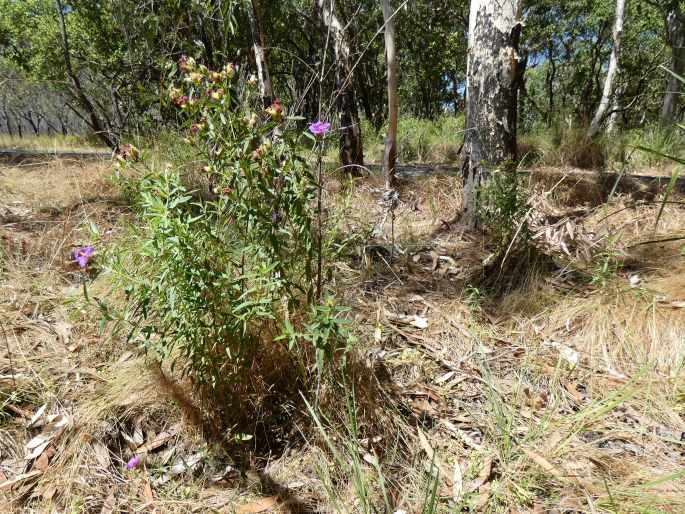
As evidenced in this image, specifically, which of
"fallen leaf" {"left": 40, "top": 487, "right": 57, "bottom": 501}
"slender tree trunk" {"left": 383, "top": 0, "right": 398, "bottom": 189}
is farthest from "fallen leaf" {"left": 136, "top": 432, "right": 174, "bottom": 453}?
"slender tree trunk" {"left": 383, "top": 0, "right": 398, "bottom": 189}

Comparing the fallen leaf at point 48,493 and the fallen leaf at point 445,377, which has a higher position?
the fallen leaf at point 445,377

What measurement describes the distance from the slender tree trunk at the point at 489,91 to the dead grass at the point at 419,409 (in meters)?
1.01

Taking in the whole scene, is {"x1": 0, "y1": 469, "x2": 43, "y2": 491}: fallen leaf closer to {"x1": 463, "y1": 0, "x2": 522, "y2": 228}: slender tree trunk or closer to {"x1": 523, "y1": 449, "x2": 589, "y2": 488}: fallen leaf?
{"x1": 523, "y1": 449, "x2": 589, "y2": 488}: fallen leaf

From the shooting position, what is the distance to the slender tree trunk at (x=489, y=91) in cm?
261

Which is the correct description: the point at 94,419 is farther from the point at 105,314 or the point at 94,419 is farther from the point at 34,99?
the point at 34,99

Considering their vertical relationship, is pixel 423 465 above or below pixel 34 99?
below

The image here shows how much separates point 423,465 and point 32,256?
260 centimetres

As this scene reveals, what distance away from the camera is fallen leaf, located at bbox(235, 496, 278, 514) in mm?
1293

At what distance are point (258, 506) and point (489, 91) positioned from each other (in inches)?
112

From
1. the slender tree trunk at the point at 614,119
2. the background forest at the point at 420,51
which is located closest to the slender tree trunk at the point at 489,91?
the background forest at the point at 420,51

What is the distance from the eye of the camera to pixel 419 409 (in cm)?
155

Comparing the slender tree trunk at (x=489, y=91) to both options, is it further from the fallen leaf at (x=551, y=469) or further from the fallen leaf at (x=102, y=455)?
the fallen leaf at (x=102, y=455)

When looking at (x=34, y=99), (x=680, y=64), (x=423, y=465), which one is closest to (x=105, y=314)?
(x=423, y=465)

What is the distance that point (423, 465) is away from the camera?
1.36m
